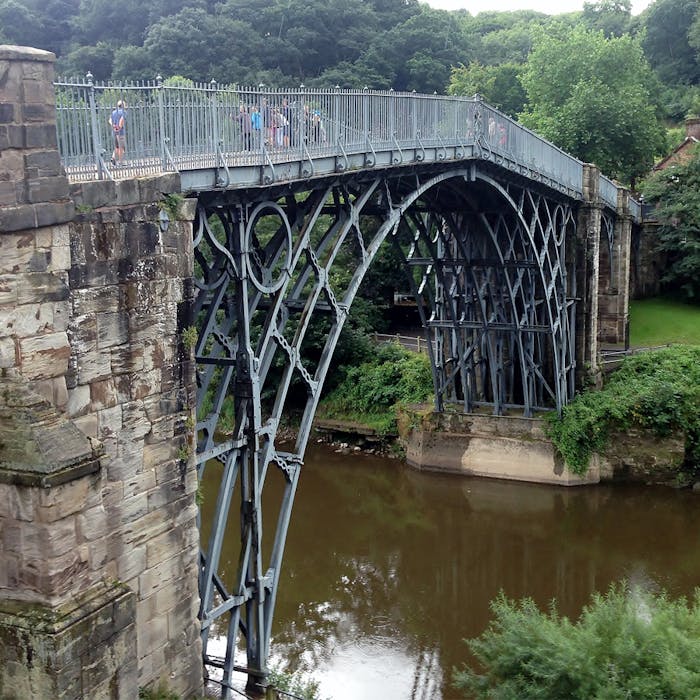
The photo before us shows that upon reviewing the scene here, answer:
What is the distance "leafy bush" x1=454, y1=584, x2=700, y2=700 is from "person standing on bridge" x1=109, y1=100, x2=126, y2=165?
754 cm

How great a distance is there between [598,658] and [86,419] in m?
6.84

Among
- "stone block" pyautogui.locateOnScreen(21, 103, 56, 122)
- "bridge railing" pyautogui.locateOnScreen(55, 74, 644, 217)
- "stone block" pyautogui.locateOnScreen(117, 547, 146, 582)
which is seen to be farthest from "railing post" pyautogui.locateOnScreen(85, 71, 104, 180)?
"stone block" pyautogui.locateOnScreen(117, 547, 146, 582)

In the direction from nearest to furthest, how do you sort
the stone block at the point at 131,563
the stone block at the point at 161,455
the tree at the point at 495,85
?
the stone block at the point at 131,563 < the stone block at the point at 161,455 < the tree at the point at 495,85

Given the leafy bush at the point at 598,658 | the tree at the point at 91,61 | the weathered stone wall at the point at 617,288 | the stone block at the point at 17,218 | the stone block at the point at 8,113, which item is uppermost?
the tree at the point at 91,61

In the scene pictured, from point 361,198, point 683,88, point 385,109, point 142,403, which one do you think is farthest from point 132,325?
point 683,88

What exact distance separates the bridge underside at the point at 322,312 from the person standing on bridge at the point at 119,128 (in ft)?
3.86

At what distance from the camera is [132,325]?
328 inches

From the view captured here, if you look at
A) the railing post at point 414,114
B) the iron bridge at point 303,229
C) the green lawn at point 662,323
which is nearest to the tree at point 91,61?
the green lawn at point 662,323

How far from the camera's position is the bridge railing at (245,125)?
863 centimetres

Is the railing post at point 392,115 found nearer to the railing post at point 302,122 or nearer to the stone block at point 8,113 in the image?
the railing post at point 302,122

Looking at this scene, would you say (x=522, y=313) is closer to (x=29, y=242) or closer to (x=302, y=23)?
(x=29, y=242)

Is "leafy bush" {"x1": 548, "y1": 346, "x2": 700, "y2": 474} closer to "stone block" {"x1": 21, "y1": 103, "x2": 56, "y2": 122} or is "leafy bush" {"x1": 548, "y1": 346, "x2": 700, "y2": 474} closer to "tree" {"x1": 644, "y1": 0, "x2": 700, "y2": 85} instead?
"stone block" {"x1": 21, "y1": 103, "x2": 56, "y2": 122}

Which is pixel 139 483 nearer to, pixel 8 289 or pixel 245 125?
pixel 8 289

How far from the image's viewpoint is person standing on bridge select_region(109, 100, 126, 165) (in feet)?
29.9
